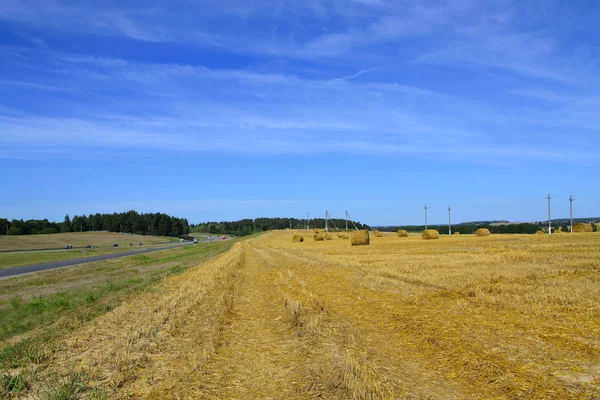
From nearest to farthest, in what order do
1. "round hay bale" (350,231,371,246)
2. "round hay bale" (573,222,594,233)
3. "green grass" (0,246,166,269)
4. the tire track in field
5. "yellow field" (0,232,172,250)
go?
the tire track in field, "round hay bale" (573,222,594,233), "round hay bale" (350,231,371,246), "green grass" (0,246,166,269), "yellow field" (0,232,172,250)

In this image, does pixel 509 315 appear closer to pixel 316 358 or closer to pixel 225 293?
pixel 316 358

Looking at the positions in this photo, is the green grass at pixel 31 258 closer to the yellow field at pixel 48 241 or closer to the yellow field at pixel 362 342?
the yellow field at pixel 48 241

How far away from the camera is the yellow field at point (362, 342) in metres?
6.19

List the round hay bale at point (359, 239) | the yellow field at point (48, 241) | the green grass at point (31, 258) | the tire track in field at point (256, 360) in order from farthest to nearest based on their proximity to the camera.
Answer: the yellow field at point (48, 241), the green grass at point (31, 258), the round hay bale at point (359, 239), the tire track in field at point (256, 360)

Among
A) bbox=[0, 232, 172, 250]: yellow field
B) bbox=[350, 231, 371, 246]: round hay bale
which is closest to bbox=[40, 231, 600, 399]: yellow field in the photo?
bbox=[350, 231, 371, 246]: round hay bale

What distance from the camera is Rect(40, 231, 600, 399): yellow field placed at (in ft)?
20.3

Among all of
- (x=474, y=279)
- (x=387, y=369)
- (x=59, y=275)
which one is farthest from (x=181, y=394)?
(x=59, y=275)

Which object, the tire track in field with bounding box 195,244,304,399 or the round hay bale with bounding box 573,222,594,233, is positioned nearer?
the tire track in field with bounding box 195,244,304,399

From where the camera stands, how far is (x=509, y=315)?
974 centimetres

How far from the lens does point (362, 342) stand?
8.44 m

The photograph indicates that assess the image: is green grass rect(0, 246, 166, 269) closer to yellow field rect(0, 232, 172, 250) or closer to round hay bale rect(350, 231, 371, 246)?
yellow field rect(0, 232, 172, 250)

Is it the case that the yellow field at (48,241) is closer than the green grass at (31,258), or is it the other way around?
the green grass at (31,258)

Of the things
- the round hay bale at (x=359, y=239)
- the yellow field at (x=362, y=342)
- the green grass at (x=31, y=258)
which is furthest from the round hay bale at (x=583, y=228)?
the green grass at (x=31, y=258)

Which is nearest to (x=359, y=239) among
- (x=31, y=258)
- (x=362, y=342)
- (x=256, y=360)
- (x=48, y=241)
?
(x=362, y=342)
